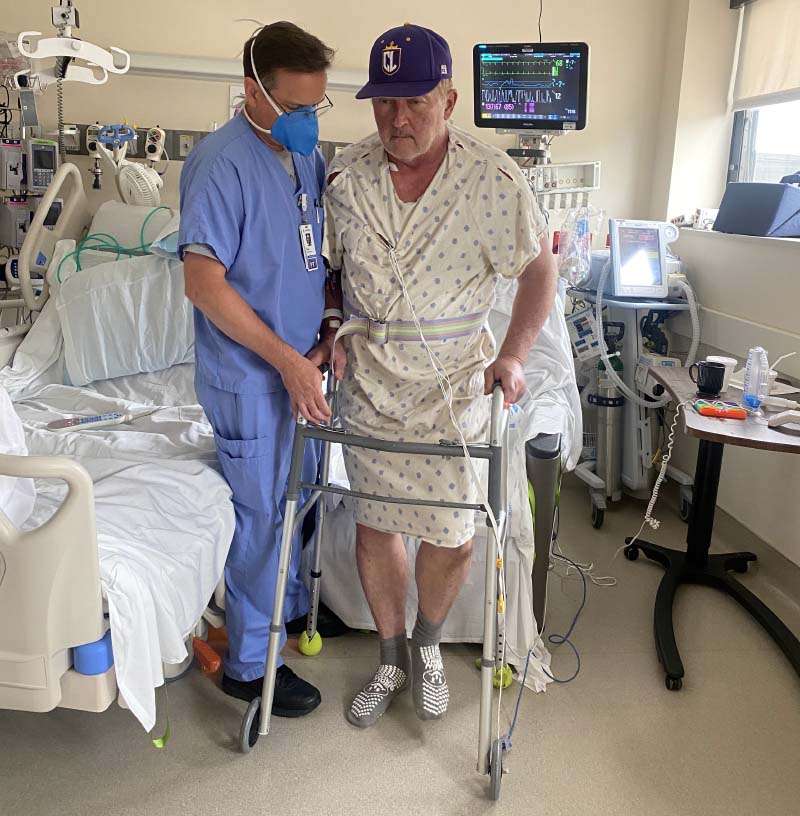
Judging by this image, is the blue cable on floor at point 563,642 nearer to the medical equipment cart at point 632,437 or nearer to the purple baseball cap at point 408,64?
the medical equipment cart at point 632,437

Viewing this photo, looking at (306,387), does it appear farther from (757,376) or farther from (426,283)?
(757,376)

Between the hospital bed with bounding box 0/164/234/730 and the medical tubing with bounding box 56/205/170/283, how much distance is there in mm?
29

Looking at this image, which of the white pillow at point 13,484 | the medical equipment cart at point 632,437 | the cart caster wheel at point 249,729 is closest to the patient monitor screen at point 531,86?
the medical equipment cart at point 632,437

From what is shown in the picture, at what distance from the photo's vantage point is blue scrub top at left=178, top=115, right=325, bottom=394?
69.3 inches

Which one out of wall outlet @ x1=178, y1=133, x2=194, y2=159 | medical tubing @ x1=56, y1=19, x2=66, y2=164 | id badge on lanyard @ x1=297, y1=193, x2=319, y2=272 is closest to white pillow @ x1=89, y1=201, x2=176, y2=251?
medical tubing @ x1=56, y1=19, x2=66, y2=164

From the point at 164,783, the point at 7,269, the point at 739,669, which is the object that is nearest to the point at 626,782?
the point at 739,669

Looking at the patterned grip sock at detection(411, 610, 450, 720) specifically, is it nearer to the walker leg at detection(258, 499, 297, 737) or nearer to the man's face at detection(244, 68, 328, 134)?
the walker leg at detection(258, 499, 297, 737)

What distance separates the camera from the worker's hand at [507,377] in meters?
1.79

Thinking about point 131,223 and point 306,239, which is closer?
point 306,239

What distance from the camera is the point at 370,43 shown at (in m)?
3.65

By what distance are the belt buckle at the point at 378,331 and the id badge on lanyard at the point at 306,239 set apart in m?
0.20

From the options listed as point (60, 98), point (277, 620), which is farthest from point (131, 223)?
point (277, 620)

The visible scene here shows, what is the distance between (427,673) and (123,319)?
1600 mm

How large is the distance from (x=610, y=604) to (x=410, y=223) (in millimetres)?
1504
